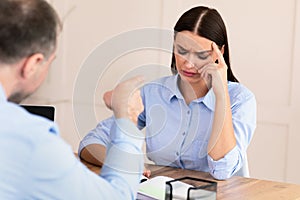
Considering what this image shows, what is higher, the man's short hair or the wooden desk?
the man's short hair

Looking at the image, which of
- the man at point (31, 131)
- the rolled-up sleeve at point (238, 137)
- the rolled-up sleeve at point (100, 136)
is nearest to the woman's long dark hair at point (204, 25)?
the rolled-up sleeve at point (238, 137)

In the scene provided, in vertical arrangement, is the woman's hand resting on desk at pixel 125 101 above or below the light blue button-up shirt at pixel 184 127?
above

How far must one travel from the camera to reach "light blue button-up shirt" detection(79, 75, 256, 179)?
7.46 ft

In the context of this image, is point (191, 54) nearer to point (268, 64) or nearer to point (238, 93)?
point (238, 93)

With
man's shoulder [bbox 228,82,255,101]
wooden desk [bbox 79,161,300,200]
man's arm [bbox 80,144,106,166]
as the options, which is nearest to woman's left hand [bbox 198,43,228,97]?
man's shoulder [bbox 228,82,255,101]

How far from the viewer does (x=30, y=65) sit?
48.2 inches

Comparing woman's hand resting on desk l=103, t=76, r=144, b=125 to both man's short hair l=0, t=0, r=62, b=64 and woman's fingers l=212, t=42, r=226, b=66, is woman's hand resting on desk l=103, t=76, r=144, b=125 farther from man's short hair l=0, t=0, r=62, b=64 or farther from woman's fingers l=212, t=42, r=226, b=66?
woman's fingers l=212, t=42, r=226, b=66

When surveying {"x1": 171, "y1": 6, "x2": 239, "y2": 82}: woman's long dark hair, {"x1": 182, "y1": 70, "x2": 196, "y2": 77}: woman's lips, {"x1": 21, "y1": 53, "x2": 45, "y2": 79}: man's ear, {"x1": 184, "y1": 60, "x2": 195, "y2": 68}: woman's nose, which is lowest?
{"x1": 182, "y1": 70, "x2": 196, "y2": 77}: woman's lips

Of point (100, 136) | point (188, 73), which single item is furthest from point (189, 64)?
point (100, 136)

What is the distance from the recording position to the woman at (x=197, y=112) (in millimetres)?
2223

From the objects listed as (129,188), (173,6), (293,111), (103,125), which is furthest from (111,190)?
(173,6)

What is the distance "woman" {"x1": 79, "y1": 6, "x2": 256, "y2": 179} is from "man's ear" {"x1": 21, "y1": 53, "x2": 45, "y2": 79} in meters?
0.96

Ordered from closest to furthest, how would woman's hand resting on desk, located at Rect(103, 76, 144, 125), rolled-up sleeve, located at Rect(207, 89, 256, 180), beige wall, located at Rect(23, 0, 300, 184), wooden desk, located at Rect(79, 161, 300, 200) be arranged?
woman's hand resting on desk, located at Rect(103, 76, 144, 125)
wooden desk, located at Rect(79, 161, 300, 200)
rolled-up sleeve, located at Rect(207, 89, 256, 180)
beige wall, located at Rect(23, 0, 300, 184)

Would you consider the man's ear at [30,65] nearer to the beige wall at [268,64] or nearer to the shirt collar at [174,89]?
the shirt collar at [174,89]
